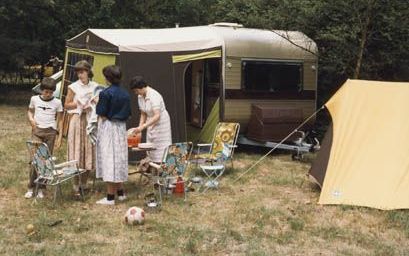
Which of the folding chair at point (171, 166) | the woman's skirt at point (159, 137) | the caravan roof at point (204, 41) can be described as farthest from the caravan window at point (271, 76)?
the folding chair at point (171, 166)

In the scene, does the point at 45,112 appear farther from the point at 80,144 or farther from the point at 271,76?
the point at 271,76

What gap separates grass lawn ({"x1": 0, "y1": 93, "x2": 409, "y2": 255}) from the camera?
5.18 metres

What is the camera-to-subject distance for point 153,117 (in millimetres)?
6777

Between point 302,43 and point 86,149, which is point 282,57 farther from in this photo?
point 86,149

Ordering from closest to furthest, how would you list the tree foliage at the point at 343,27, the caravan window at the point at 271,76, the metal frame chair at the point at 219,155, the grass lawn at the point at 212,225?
the grass lawn at the point at 212,225, the metal frame chair at the point at 219,155, the tree foliage at the point at 343,27, the caravan window at the point at 271,76

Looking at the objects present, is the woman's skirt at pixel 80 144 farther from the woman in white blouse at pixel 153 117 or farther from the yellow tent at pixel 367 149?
the yellow tent at pixel 367 149

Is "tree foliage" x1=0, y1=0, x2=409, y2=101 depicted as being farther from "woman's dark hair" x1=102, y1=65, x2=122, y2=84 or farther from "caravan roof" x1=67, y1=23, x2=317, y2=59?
"woman's dark hair" x1=102, y1=65, x2=122, y2=84

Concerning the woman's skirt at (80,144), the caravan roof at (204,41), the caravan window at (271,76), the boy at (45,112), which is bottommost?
the woman's skirt at (80,144)

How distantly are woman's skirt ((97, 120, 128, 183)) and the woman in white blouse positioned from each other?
462 millimetres

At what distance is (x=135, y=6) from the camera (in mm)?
20375

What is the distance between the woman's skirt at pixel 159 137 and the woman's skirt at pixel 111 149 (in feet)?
2.27

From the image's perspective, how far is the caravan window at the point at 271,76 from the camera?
1037cm

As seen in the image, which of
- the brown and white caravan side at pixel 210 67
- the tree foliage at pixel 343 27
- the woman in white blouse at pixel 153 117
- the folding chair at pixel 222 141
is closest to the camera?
the woman in white blouse at pixel 153 117

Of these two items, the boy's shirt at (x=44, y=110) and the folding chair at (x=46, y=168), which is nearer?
the folding chair at (x=46, y=168)
